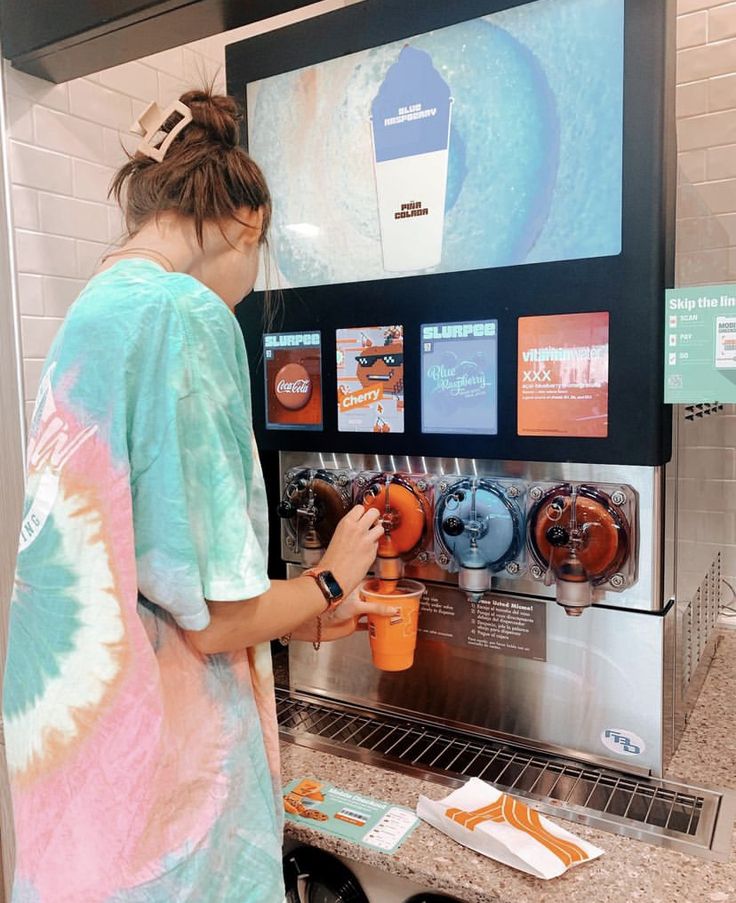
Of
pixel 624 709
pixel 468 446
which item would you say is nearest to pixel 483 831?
pixel 624 709

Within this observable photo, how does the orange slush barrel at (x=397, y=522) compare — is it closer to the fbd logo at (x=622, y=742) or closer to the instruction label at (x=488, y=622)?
the instruction label at (x=488, y=622)

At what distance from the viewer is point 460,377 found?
3.77 feet

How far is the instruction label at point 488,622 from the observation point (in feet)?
3.76

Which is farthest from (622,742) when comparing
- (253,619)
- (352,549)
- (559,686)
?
(253,619)

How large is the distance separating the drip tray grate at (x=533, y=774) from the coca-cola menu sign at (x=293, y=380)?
0.52 metres

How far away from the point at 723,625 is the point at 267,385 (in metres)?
1.18

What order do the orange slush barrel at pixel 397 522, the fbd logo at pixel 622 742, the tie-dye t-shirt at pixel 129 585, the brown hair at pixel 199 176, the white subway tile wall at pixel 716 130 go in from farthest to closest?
the white subway tile wall at pixel 716 130 < the orange slush barrel at pixel 397 522 < the fbd logo at pixel 622 742 < the brown hair at pixel 199 176 < the tie-dye t-shirt at pixel 129 585

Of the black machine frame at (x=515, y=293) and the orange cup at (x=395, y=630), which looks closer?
the black machine frame at (x=515, y=293)

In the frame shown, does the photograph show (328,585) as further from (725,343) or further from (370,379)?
(725,343)

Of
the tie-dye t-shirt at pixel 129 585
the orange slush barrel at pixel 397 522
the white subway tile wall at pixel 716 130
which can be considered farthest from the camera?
the white subway tile wall at pixel 716 130

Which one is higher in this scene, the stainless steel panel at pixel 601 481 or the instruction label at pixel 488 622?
the stainless steel panel at pixel 601 481

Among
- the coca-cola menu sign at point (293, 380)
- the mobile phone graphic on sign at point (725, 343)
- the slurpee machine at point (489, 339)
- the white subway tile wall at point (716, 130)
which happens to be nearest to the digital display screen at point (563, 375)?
the slurpee machine at point (489, 339)

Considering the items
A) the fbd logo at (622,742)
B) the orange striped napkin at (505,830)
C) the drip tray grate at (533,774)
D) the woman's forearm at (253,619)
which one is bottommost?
the drip tray grate at (533,774)

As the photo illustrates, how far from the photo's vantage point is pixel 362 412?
1.25m
